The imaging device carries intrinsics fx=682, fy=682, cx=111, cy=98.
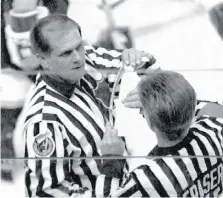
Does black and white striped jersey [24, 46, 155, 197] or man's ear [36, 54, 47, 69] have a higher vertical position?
man's ear [36, 54, 47, 69]

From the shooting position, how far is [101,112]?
2.36 meters

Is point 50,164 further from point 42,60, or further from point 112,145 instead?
point 42,60

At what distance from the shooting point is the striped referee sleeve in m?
2.30

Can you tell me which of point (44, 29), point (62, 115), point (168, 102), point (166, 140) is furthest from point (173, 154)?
point (44, 29)

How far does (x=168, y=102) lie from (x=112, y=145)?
0.80 feet

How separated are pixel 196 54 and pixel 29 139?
25.6 inches

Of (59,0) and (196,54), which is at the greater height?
(59,0)

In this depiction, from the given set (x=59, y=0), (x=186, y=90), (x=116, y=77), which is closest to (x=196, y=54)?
(x=186, y=90)

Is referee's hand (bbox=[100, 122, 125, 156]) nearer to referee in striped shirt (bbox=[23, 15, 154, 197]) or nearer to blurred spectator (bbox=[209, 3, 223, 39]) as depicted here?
referee in striped shirt (bbox=[23, 15, 154, 197])

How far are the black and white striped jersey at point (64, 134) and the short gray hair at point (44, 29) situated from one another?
0.10 metres

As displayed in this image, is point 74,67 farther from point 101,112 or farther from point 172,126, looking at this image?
point 172,126

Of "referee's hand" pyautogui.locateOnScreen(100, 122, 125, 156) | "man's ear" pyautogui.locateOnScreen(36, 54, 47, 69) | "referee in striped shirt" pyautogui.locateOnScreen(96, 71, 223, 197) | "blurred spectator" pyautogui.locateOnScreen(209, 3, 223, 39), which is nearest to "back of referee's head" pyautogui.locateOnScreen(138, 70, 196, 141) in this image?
"referee in striped shirt" pyautogui.locateOnScreen(96, 71, 223, 197)

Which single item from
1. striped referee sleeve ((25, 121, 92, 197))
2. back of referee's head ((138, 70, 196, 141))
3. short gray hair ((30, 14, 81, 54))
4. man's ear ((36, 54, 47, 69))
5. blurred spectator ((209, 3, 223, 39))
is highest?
blurred spectator ((209, 3, 223, 39))

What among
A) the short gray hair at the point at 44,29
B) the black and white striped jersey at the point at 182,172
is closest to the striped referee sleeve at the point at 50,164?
the black and white striped jersey at the point at 182,172
